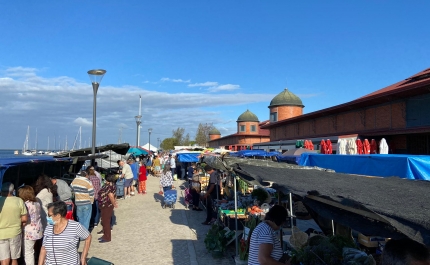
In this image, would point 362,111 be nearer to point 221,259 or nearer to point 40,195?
point 221,259

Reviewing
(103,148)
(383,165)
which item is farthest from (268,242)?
(103,148)

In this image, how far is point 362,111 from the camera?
69.0 ft

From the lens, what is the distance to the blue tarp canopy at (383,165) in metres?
6.67

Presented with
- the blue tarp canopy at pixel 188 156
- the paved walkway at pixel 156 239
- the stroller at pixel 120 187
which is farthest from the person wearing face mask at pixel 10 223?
the blue tarp canopy at pixel 188 156

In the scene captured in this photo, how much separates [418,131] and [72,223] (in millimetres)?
15057

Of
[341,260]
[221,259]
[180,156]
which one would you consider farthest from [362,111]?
Answer: [341,260]

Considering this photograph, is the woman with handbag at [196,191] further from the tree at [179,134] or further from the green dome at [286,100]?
the tree at [179,134]

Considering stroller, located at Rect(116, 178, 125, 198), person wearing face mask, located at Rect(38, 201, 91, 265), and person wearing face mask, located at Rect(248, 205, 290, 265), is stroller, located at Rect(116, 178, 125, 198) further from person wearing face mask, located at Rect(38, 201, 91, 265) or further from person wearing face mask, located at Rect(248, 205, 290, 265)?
person wearing face mask, located at Rect(248, 205, 290, 265)

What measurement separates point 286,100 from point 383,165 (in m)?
45.6

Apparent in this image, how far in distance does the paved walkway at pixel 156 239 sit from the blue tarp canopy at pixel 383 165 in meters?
3.73

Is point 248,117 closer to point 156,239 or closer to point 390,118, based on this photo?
point 390,118

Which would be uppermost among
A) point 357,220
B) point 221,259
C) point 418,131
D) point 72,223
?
point 418,131

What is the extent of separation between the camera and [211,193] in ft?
41.9

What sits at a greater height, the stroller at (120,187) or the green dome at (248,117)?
the green dome at (248,117)
